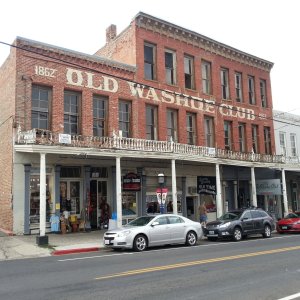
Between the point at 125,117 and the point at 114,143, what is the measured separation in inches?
155

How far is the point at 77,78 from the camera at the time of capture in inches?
841

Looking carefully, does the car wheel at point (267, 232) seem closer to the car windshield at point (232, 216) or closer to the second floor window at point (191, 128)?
the car windshield at point (232, 216)

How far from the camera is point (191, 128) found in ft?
88.3

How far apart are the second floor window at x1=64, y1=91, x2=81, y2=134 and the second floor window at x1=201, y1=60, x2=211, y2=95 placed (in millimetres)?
10387

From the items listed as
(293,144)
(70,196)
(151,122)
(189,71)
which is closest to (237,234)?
(70,196)

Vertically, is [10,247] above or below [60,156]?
below

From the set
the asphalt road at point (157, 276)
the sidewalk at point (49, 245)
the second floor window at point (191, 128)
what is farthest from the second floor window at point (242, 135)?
the asphalt road at point (157, 276)

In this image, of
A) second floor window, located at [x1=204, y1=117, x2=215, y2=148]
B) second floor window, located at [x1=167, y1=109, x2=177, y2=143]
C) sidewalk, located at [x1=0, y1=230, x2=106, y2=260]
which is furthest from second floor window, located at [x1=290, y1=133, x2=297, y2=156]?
sidewalk, located at [x1=0, y1=230, x2=106, y2=260]

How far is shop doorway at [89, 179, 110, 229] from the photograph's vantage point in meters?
22.1

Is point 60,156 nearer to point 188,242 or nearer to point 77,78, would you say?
point 77,78

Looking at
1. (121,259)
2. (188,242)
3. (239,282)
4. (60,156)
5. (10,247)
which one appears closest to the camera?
(239,282)

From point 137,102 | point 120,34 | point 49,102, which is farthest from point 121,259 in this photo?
point 120,34

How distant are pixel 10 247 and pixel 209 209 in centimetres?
1582

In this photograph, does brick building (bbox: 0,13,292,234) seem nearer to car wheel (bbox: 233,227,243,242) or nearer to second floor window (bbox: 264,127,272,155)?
second floor window (bbox: 264,127,272,155)
